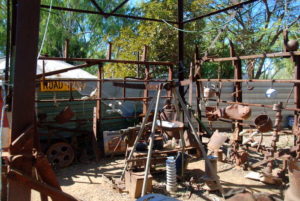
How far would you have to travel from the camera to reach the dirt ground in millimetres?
4703

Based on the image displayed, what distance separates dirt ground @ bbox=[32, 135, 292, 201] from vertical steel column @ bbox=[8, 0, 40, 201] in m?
2.51

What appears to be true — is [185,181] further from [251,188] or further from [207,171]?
[251,188]

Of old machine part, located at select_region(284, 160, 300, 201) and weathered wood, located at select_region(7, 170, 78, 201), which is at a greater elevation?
weathered wood, located at select_region(7, 170, 78, 201)

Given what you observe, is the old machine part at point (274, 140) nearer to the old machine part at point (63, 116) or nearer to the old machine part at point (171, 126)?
the old machine part at point (171, 126)

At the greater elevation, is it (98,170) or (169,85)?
(169,85)

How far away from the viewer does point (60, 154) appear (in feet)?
21.2

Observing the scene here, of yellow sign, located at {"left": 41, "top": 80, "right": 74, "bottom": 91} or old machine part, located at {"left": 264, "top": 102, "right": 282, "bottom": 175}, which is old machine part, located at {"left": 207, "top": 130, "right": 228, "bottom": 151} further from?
yellow sign, located at {"left": 41, "top": 80, "right": 74, "bottom": 91}

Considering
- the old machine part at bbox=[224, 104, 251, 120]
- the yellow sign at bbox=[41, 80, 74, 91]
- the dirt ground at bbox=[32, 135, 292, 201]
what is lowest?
the dirt ground at bbox=[32, 135, 292, 201]

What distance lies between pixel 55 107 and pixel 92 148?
1388 millimetres

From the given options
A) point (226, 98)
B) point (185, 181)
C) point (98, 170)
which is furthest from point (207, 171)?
point (226, 98)

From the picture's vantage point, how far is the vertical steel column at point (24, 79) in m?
2.26

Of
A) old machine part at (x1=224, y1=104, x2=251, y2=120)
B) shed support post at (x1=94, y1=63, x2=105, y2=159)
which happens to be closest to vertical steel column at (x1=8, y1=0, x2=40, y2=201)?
shed support post at (x1=94, y1=63, x2=105, y2=159)

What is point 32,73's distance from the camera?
91.5 inches

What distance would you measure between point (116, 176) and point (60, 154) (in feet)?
5.15
